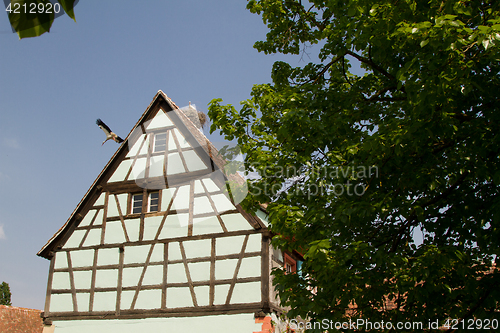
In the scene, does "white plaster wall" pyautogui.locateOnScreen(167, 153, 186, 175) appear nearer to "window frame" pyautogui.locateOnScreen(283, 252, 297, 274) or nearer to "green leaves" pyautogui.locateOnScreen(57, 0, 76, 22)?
"window frame" pyautogui.locateOnScreen(283, 252, 297, 274)

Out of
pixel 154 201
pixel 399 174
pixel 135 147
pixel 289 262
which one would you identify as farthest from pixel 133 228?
pixel 399 174

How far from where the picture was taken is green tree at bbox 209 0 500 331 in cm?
475

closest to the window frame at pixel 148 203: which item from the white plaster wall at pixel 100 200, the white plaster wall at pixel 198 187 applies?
the white plaster wall at pixel 100 200

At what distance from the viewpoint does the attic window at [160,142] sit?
14.2 m

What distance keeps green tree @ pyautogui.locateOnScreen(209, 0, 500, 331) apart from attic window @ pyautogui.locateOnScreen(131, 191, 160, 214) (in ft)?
22.6

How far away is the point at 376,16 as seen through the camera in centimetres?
564

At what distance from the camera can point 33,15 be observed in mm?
1017

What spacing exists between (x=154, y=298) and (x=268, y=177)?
7063 millimetres

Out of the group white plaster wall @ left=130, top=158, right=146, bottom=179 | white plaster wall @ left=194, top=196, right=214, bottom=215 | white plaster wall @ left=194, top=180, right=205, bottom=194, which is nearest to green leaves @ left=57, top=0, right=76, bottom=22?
white plaster wall @ left=194, top=196, right=214, bottom=215

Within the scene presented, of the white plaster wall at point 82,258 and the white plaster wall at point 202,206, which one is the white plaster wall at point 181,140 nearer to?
the white plaster wall at point 202,206

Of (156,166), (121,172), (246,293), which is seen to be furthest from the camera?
(121,172)

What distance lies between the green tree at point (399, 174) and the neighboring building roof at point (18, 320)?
17013 millimetres

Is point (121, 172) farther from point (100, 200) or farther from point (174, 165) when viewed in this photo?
point (174, 165)

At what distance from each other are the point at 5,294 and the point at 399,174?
3843 centimetres
